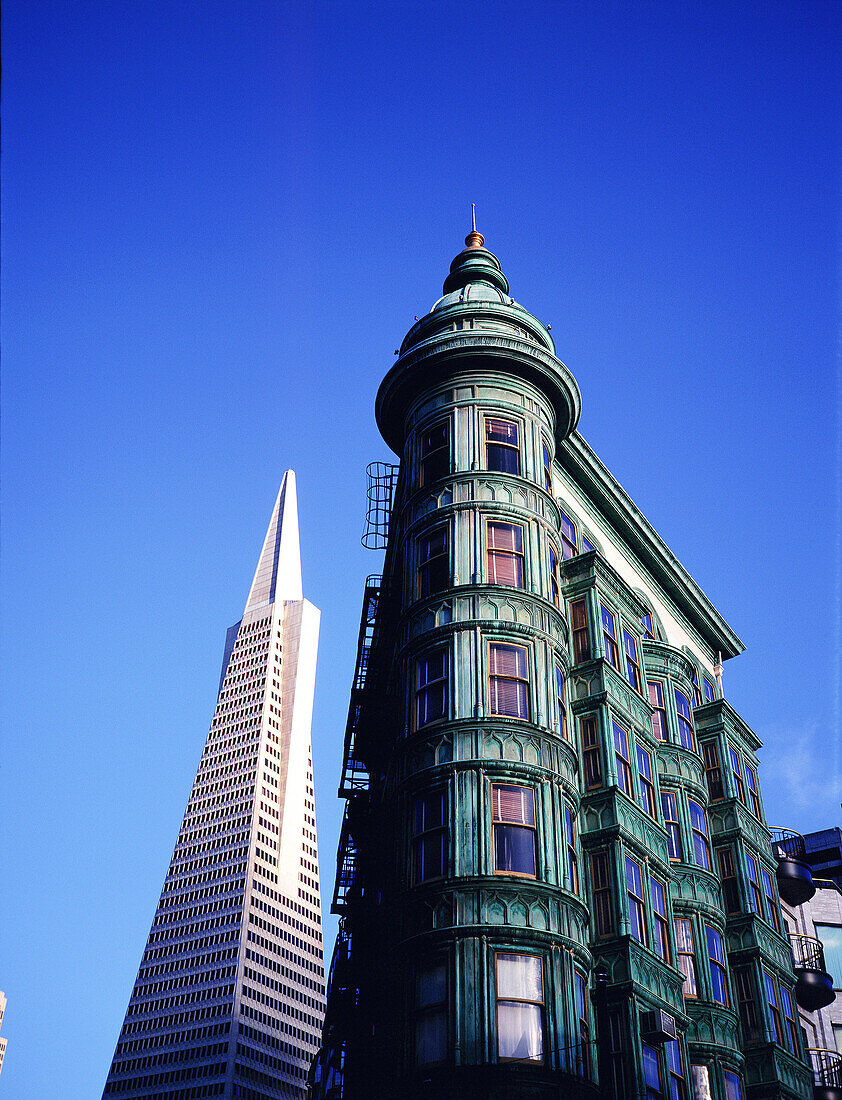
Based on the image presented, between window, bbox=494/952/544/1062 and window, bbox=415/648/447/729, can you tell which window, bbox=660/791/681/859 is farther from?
window, bbox=494/952/544/1062

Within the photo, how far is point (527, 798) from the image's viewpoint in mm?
31688

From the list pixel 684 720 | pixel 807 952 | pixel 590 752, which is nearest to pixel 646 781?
pixel 590 752

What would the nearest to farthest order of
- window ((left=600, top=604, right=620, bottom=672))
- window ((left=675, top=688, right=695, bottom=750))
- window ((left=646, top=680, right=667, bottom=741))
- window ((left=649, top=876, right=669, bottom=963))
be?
window ((left=649, top=876, right=669, bottom=963))
window ((left=600, top=604, right=620, bottom=672))
window ((left=646, top=680, right=667, bottom=741))
window ((left=675, top=688, right=695, bottom=750))

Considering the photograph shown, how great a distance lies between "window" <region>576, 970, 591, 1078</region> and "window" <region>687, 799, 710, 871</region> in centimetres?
1229

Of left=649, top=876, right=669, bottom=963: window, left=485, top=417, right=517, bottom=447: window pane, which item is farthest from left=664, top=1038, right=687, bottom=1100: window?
left=485, top=417, right=517, bottom=447: window pane

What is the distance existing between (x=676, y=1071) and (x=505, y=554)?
604 inches

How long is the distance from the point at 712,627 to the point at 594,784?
66.4 feet

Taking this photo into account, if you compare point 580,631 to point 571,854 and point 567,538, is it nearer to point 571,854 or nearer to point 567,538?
point 567,538

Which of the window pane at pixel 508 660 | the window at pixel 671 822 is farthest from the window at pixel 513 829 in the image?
the window at pixel 671 822

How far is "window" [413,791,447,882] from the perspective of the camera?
30.6 metres

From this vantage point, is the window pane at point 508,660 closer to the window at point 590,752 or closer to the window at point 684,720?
the window at point 590,752

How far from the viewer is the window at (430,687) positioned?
→ 110 ft

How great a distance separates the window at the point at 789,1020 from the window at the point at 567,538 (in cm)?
1819

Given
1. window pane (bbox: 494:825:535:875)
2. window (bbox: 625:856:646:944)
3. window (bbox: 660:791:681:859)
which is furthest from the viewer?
window (bbox: 660:791:681:859)
